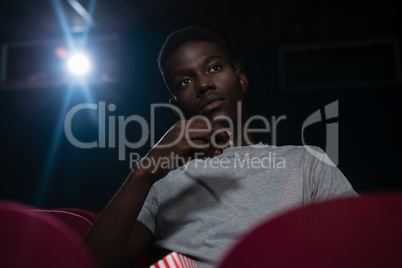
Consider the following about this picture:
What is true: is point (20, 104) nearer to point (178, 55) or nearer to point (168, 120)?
point (168, 120)

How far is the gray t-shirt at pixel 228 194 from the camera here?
3.35 feet

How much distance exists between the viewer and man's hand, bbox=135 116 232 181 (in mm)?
855

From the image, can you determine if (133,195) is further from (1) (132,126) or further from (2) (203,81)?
(1) (132,126)

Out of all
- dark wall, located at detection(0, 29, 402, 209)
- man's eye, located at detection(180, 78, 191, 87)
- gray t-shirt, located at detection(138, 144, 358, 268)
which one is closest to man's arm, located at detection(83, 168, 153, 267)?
gray t-shirt, located at detection(138, 144, 358, 268)

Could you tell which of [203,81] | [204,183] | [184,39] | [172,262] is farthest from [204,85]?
[172,262]

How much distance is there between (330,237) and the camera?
30 cm

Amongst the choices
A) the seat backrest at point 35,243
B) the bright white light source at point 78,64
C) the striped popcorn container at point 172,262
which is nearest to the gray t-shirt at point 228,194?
the striped popcorn container at point 172,262

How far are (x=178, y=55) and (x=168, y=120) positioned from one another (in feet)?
7.27

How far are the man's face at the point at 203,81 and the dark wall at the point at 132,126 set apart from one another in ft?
6.57

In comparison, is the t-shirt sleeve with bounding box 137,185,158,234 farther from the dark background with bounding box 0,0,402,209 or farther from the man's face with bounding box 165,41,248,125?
the dark background with bounding box 0,0,402,209

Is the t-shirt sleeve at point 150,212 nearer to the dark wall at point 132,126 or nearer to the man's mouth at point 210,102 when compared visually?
the man's mouth at point 210,102

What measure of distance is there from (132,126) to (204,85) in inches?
98.7

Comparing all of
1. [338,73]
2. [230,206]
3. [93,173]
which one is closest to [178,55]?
[230,206]

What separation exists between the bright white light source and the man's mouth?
9.71 ft
